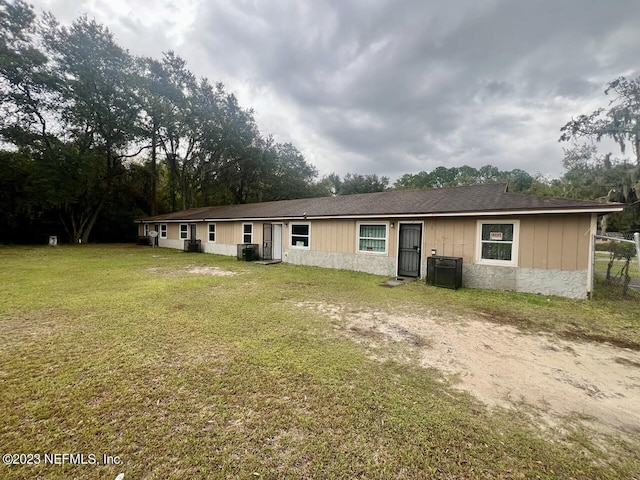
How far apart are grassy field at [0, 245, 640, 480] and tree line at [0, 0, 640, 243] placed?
18.2 meters

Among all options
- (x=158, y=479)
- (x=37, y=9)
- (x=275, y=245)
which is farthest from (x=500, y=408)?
(x=37, y=9)

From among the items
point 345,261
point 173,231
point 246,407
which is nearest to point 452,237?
point 345,261

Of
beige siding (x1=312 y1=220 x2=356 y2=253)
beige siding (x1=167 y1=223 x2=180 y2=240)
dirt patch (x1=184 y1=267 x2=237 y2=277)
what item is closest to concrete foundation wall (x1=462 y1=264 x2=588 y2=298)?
beige siding (x1=312 y1=220 x2=356 y2=253)

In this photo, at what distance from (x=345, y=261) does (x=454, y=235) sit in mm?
3883

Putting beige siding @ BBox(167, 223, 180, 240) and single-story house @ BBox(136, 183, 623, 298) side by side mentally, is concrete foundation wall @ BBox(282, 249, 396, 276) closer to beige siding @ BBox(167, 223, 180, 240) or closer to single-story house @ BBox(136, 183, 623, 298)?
single-story house @ BBox(136, 183, 623, 298)

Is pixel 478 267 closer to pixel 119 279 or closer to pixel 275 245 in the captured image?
pixel 275 245

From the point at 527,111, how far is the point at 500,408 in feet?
63.4

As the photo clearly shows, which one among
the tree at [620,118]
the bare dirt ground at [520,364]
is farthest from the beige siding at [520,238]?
the tree at [620,118]

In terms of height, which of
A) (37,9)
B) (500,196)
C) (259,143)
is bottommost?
(500,196)

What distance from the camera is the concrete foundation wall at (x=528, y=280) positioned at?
6281mm

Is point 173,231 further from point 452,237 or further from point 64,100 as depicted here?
point 452,237

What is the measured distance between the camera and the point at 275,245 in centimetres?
1265

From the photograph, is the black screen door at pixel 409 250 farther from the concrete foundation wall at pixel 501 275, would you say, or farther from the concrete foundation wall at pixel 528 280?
the concrete foundation wall at pixel 528 280

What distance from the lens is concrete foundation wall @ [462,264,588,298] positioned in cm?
628
